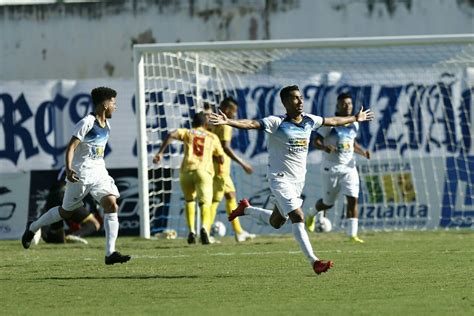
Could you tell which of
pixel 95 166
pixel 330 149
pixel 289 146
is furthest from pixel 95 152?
pixel 330 149

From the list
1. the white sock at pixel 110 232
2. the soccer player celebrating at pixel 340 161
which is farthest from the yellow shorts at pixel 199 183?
the white sock at pixel 110 232

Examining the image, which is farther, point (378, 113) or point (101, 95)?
point (378, 113)

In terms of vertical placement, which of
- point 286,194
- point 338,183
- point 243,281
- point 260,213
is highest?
point 286,194

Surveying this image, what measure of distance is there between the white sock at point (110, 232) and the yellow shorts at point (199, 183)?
5105 mm

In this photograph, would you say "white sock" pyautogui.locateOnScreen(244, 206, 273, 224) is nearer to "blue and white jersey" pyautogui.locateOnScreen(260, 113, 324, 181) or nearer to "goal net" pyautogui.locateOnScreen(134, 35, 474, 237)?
"blue and white jersey" pyautogui.locateOnScreen(260, 113, 324, 181)

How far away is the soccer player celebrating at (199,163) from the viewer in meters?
19.7

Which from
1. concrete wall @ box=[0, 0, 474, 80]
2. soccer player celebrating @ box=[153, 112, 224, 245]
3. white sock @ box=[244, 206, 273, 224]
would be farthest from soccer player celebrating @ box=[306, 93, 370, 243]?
concrete wall @ box=[0, 0, 474, 80]

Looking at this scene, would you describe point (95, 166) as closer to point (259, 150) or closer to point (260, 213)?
point (260, 213)

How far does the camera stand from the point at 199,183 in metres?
19.7

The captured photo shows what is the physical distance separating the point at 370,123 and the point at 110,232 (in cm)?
1025

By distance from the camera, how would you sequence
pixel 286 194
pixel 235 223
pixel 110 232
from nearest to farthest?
pixel 286 194, pixel 110 232, pixel 235 223

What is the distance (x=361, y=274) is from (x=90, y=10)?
2106cm

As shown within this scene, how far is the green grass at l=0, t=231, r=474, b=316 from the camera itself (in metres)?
10.5

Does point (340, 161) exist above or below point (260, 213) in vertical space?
above
